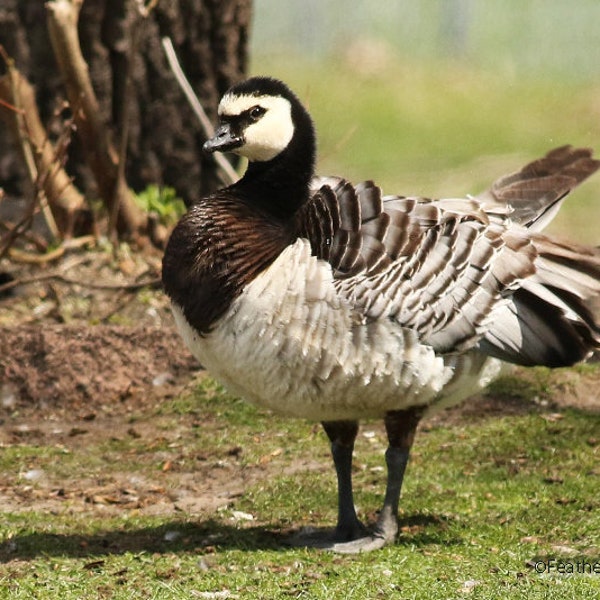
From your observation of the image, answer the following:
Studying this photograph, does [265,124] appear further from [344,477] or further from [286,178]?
[344,477]

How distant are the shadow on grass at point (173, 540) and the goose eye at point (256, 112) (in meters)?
1.91

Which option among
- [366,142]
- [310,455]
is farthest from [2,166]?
[366,142]

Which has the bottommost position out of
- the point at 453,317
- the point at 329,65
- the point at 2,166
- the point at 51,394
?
the point at 329,65

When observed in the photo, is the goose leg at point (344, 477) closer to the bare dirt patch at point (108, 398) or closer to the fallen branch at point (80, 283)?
the bare dirt patch at point (108, 398)

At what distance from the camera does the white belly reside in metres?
5.30

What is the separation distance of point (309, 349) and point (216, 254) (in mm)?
592

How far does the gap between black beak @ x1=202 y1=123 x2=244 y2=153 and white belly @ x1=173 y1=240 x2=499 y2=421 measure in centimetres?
55

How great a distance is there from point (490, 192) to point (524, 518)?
1.75 m

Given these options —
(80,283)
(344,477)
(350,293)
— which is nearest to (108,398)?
(80,283)

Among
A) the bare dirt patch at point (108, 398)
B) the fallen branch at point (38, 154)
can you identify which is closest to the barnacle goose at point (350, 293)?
the bare dirt patch at point (108, 398)

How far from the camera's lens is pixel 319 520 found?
6223 millimetres

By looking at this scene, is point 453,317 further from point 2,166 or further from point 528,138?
point 528,138

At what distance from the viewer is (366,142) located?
17406 mm

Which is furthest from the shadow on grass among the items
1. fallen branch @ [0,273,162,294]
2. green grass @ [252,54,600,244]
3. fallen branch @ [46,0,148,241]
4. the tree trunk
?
green grass @ [252,54,600,244]
